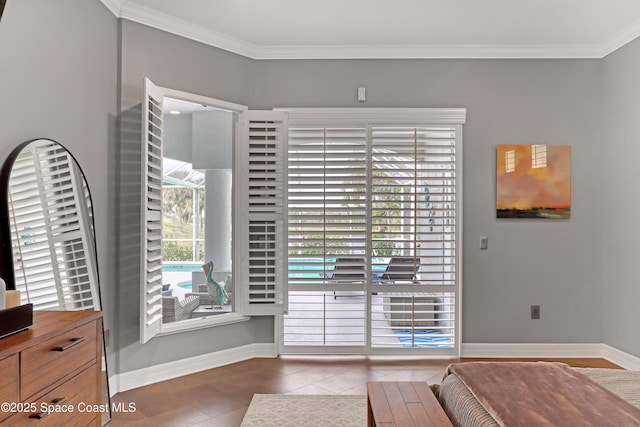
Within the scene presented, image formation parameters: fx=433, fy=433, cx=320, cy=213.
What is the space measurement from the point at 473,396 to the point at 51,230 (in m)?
2.32

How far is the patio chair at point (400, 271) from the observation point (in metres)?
4.02

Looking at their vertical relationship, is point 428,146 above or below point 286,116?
below

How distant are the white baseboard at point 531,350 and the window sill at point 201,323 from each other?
2117mm

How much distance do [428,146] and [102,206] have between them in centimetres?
275

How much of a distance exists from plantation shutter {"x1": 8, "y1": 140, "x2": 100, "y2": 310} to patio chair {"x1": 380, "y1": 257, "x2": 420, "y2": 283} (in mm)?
2407

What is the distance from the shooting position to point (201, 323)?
12.1 ft

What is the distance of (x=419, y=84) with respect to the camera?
404cm

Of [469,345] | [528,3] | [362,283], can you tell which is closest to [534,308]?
[469,345]

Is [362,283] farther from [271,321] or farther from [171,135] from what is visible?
[171,135]

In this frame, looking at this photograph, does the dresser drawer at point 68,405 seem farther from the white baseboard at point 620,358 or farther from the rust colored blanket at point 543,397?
the white baseboard at point 620,358

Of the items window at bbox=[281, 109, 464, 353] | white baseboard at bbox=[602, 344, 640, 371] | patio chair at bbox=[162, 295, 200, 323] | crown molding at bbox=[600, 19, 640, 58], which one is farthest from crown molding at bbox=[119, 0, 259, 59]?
white baseboard at bbox=[602, 344, 640, 371]

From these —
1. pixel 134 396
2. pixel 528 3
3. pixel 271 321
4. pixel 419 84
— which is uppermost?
pixel 528 3

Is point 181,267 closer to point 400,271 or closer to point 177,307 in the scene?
point 177,307

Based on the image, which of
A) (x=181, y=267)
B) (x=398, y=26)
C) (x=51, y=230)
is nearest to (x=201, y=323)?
(x=181, y=267)
